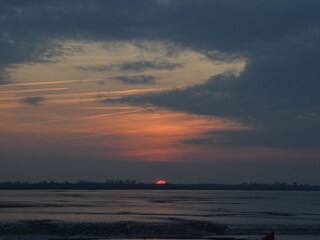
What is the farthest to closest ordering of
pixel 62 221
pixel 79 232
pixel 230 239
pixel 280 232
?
pixel 62 221
pixel 280 232
pixel 79 232
pixel 230 239

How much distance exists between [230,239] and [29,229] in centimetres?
1540

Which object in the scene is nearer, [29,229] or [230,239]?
[230,239]

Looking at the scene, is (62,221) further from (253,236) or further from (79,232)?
(253,236)

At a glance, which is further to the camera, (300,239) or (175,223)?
(175,223)

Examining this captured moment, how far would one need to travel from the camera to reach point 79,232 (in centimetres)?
4200

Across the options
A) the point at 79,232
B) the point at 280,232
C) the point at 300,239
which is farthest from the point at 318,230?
the point at 79,232

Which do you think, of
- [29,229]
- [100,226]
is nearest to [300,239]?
[100,226]

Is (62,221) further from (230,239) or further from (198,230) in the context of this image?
(230,239)

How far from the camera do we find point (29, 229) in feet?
140

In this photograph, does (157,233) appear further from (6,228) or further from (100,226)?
(6,228)

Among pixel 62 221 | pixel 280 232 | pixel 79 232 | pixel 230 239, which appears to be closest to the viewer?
pixel 230 239

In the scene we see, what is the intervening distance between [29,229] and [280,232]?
1993 cm

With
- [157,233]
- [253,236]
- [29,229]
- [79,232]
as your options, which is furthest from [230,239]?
[29,229]

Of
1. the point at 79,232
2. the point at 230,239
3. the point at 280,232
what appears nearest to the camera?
the point at 230,239
